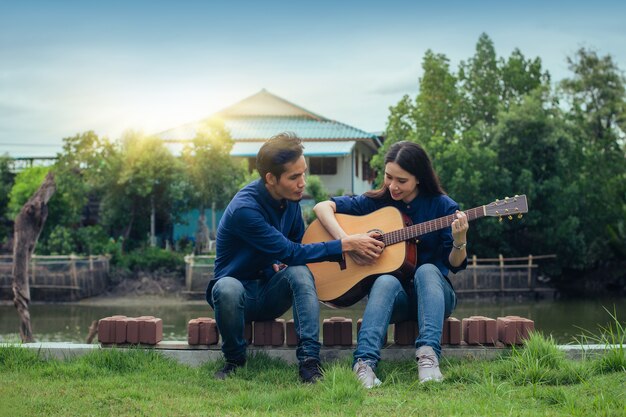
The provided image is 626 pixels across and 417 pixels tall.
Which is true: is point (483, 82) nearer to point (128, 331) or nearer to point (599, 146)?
point (599, 146)

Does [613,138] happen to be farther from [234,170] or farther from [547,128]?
[234,170]

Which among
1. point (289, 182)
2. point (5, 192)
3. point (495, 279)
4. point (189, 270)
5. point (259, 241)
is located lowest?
point (495, 279)

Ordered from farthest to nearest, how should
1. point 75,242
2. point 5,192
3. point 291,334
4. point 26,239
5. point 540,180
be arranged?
point 5,192
point 75,242
point 540,180
point 26,239
point 291,334

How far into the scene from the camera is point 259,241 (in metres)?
4.25

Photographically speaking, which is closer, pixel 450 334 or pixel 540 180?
pixel 450 334

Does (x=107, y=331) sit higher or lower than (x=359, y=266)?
lower

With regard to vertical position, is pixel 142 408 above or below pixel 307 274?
below

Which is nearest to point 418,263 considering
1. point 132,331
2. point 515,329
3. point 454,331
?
point 454,331

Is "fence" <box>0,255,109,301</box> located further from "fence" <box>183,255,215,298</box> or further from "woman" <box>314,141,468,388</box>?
"woman" <box>314,141,468,388</box>

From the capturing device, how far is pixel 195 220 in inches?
1059

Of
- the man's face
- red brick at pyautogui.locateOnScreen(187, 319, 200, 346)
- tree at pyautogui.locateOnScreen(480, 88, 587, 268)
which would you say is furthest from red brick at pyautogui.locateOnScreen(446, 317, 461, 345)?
tree at pyautogui.locateOnScreen(480, 88, 587, 268)

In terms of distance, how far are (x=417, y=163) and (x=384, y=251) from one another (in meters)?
0.57

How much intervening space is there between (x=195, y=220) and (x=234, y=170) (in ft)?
11.7

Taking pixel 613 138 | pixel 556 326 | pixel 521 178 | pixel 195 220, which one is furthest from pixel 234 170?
pixel 613 138
